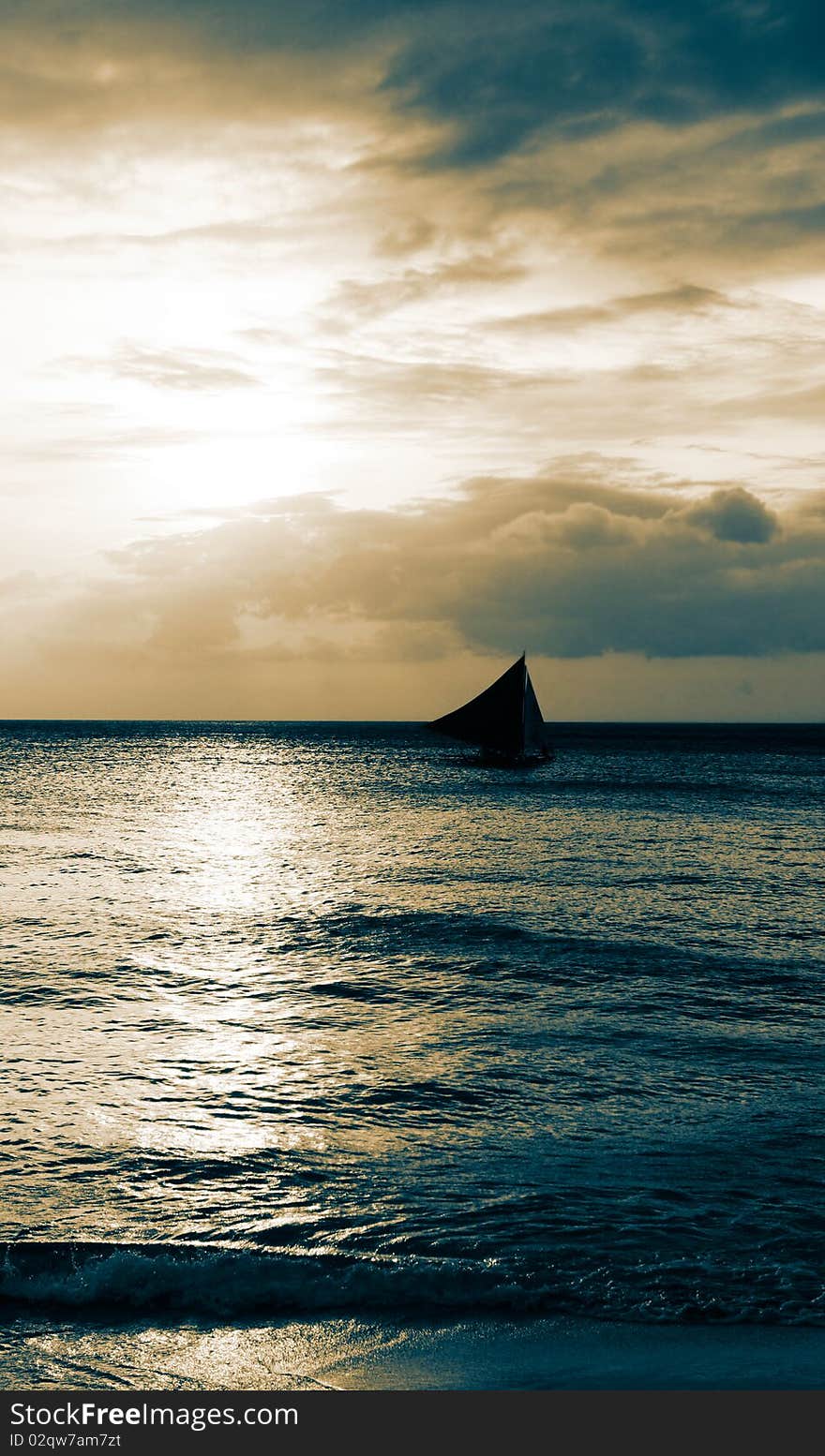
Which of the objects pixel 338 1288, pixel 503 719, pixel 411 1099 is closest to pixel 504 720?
pixel 503 719

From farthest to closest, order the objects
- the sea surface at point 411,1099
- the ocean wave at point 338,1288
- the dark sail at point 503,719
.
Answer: the dark sail at point 503,719 → the sea surface at point 411,1099 → the ocean wave at point 338,1288

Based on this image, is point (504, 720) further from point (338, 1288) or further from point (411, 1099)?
point (338, 1288)

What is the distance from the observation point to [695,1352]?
7.48 m

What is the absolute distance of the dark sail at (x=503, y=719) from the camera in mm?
86188

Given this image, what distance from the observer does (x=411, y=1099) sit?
521 inches

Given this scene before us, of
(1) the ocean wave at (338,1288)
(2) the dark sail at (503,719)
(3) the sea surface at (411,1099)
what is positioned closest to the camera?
(1) the ocean wave at (338,1288)

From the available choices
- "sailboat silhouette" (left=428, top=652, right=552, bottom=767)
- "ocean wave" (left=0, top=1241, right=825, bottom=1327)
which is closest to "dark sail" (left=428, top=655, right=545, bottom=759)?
"sailboat silhouette" (left=428, top=652, right=552, bottom=767)

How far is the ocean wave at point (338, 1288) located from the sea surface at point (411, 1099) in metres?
0.03

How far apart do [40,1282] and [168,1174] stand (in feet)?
7.34

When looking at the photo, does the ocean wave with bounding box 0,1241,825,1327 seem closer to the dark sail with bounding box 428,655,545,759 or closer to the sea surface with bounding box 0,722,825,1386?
the sea surface with bounding box 0,722,825,1386

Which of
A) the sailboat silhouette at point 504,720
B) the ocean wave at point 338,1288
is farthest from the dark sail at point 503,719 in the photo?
the ocean wave at point 338,1288

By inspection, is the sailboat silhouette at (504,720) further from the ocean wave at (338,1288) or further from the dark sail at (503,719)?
the ocean wave at (338,1288)

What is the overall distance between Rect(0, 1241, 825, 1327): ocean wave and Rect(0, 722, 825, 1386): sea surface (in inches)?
1.1

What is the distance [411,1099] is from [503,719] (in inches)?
2969
